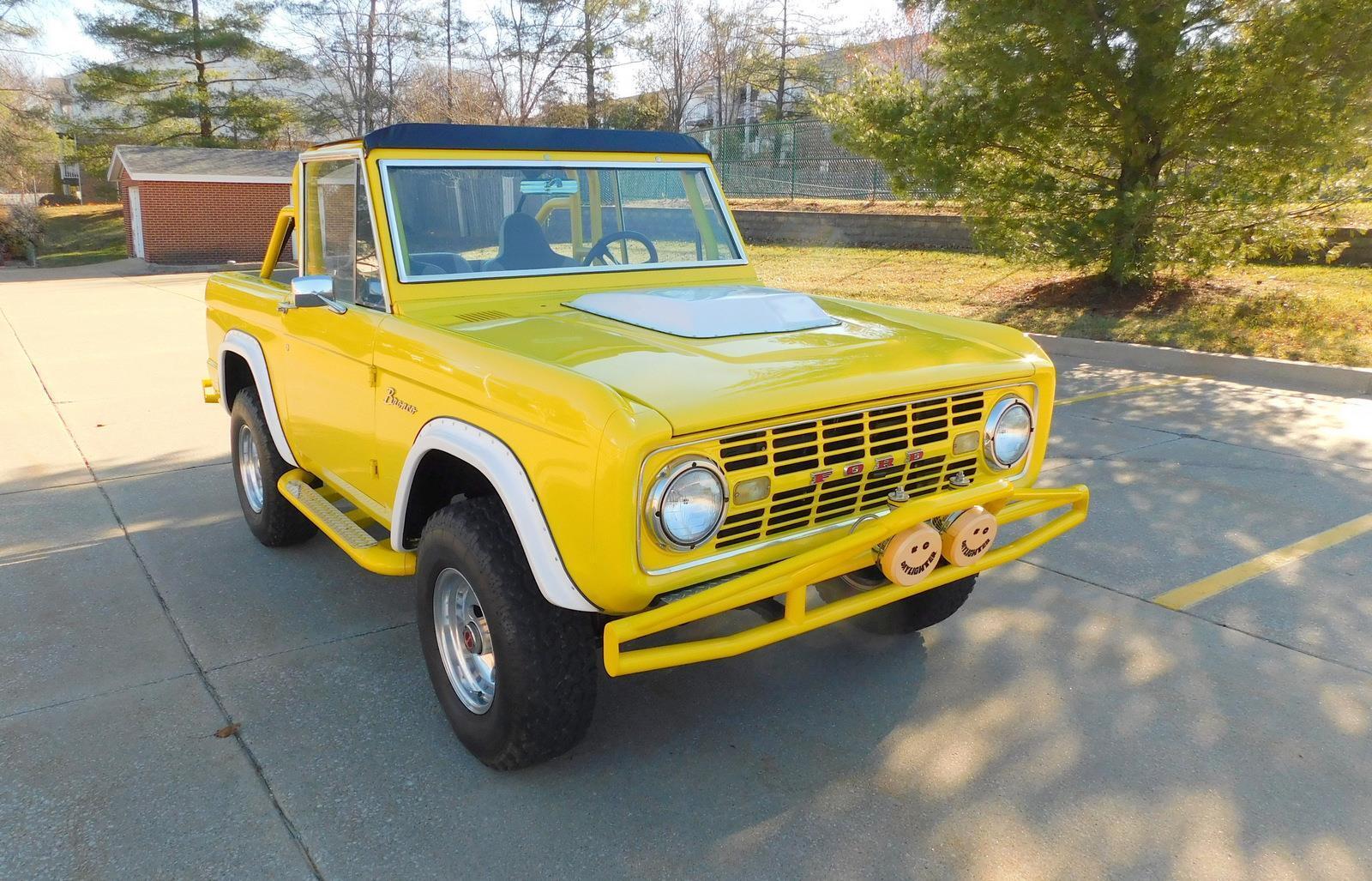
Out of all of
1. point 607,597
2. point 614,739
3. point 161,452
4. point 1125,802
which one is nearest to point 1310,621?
point 1125,802

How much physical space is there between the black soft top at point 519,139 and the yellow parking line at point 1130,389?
15.4 ft

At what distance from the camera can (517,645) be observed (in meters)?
2.77

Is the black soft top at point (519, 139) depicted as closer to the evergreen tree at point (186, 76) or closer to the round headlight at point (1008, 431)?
the round headlight at point (1008, 431)

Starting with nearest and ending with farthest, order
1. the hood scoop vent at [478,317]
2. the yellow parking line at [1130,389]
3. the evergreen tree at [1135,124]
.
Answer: the hood scoop vent at [478,317] < the yellow parking line at [1130,389] < the evergreen tree at [1135,124]

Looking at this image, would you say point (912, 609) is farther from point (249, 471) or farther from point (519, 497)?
point (249, 471)

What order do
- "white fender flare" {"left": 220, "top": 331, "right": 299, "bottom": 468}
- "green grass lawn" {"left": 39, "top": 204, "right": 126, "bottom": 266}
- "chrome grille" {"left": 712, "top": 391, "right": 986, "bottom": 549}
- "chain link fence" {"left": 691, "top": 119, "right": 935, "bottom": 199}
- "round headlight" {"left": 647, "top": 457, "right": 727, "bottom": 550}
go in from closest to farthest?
"round headlight" {"left": 647, "top": 457, "right": 727, "bottom": 550}
"chrome grille" {"left": 712, "top": 391, "right": 986, "bottom": 549}
"white fender flare" {"left": 220, "top": 331, "right": 299, "bottom": 468}
"chain link fence" {"left": 691, "top": 119, "right": 935, "bottom": 199}
"green grass lawn" {"left": 39, "top": 204, "right": 126, "bottom": 266}

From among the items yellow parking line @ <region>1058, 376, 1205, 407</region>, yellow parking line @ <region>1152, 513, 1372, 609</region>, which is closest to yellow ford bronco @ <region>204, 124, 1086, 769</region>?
yellow parking line @ <region>1152, 513, 1372, 609</region>

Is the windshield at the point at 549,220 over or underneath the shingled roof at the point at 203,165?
underneath

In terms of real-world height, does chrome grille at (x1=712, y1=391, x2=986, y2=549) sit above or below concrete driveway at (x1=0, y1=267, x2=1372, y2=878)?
above

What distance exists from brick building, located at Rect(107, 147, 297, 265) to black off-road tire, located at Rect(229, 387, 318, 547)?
24214mm

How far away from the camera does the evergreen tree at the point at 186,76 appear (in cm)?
3312

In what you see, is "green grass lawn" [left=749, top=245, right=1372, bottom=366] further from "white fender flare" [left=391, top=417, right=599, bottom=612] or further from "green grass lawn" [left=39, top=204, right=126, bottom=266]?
"green grass lawn" [left=39, top=204, right=126, bottom=266]

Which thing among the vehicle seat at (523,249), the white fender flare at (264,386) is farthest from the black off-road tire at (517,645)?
the white fender flare at (264,386)

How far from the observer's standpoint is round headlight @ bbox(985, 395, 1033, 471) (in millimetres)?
3244
